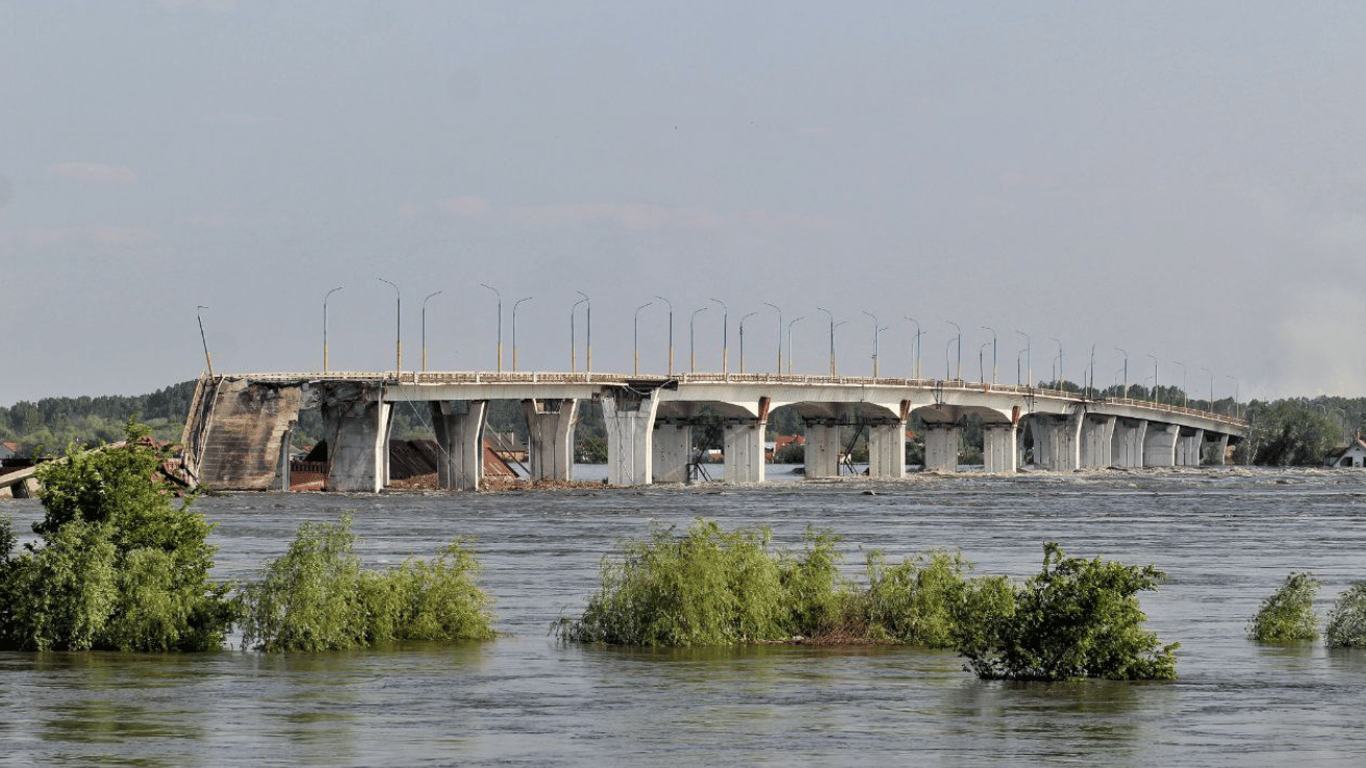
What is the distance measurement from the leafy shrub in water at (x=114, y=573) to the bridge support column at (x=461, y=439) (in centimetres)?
11417

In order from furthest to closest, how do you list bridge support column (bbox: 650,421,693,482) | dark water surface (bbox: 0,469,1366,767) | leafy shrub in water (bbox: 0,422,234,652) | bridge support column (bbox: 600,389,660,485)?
bridge support column (bbox: 650,421,693,482) → bridge support column (bbox: 600,389,660,485) → leafy shrub in water (bbox: 0,422,234,652) → dark water surface (bbox: 0,469,1366,767)

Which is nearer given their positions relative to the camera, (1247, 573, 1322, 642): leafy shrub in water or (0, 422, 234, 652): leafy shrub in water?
(0, 422, 234, 652): leafy shrub in water

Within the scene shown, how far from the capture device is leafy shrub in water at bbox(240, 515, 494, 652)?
32.6 metres

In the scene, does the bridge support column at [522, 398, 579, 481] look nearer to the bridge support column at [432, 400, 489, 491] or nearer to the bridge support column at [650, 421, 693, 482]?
the bridge support column at [432, 400, 489, 491]

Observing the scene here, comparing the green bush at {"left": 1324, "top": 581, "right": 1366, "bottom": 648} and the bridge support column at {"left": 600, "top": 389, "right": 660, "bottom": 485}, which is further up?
the bridge support column at {"left": 600, "top": 389, "right": 660, "bottom": 485}

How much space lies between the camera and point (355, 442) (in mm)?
134125

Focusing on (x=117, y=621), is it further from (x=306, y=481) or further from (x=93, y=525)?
(x=306, y=481)

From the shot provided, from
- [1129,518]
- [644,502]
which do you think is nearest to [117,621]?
[1129,518]

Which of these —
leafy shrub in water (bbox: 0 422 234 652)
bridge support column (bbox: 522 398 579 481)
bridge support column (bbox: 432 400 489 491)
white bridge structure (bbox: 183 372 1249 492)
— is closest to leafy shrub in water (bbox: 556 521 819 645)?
leafy shrub in water (bbox: 0 422 234 652)

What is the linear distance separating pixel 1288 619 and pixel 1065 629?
8.59 m

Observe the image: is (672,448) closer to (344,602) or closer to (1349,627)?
(1349,627)

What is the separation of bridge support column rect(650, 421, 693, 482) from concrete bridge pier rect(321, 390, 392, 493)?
49.2m

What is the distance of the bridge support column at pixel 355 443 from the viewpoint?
133 m

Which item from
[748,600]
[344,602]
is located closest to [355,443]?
[344,602]
